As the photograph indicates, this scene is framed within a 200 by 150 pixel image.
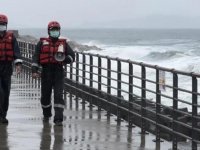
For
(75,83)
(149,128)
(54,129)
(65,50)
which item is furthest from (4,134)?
(75,83)

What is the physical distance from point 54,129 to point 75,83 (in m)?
5.56

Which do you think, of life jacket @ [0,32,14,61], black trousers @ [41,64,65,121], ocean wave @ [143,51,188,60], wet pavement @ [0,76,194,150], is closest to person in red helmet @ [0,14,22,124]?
life jacket @ [0,32,14,61]

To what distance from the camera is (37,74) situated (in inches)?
490

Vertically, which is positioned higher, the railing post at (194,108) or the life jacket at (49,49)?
the life jacket at (49,49)

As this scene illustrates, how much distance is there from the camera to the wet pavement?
10.4m

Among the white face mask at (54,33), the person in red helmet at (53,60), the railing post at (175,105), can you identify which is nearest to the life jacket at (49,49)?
the person in red helmet at (53,60)

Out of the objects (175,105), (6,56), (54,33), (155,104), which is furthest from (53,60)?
(175,105)

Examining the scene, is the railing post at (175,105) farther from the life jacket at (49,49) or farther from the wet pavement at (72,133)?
the life jacket at (49,49)

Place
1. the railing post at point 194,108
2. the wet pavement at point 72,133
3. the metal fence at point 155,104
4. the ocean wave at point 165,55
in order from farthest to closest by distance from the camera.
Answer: the ocean wave at point 165,55
the wet pavement at point 72,133
the metal fence at point 155,104
the railing post at point 194,108

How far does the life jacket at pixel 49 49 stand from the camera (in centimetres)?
1200

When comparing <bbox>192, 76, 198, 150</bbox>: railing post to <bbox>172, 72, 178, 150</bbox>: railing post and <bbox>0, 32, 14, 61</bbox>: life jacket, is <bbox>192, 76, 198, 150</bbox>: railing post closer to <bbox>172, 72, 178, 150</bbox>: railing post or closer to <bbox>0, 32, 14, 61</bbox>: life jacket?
<bbox>172, 72, 178, 150</bbox>: railing post

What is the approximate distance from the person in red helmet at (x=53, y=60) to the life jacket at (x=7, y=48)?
416 mm

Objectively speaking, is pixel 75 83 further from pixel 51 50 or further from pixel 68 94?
pixel 51 50

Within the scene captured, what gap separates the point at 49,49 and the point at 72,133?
1.50 meters
